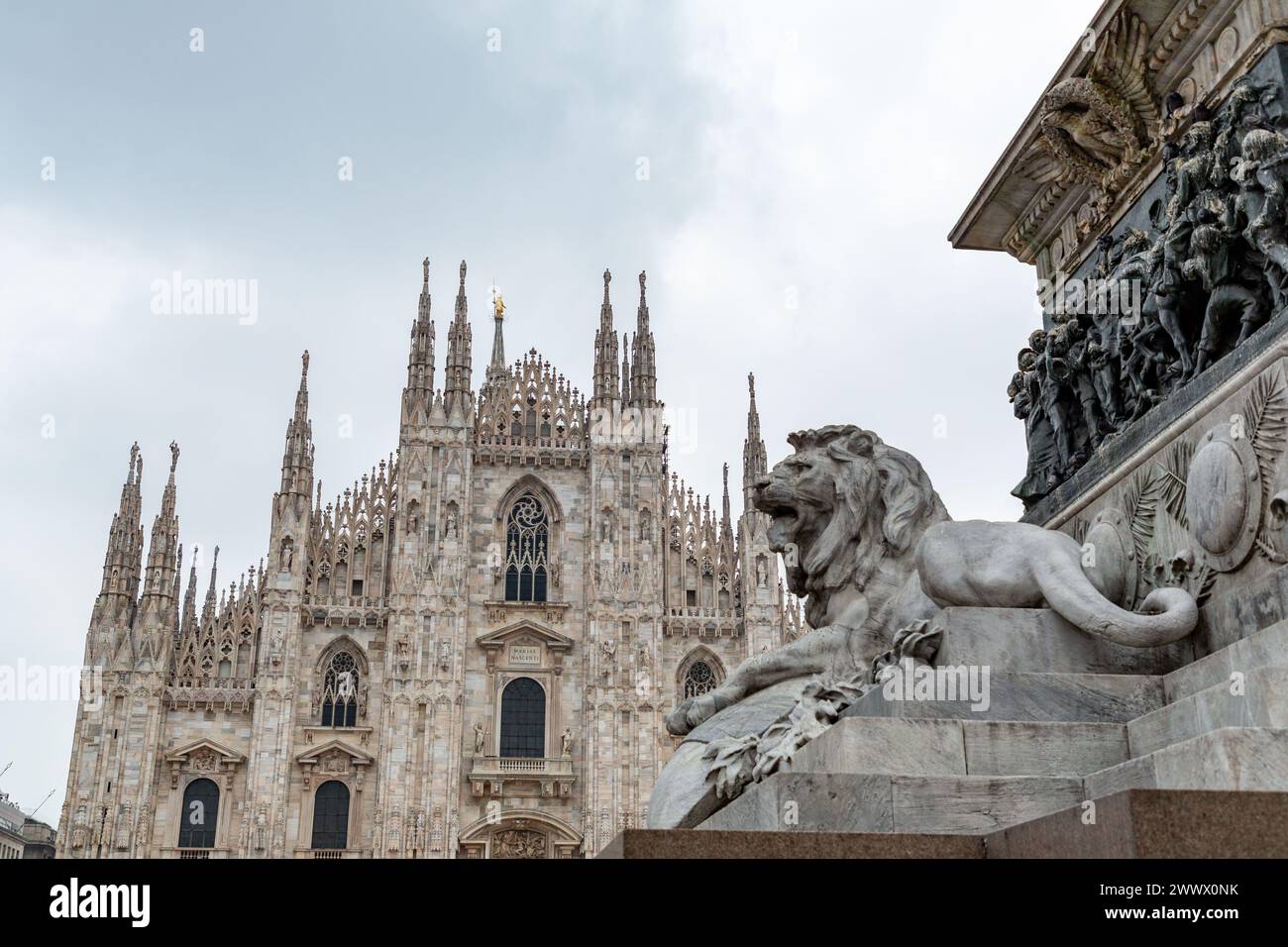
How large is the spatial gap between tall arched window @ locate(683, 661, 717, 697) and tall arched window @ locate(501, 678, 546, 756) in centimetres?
330

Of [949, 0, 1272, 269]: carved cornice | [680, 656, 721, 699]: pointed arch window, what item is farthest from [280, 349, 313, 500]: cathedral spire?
[949, 0, 1272, 269]: carved cornice

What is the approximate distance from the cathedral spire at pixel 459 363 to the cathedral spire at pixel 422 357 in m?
0.43

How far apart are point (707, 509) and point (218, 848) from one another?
13275mm

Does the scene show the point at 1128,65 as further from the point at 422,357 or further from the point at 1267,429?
the point at 422,357

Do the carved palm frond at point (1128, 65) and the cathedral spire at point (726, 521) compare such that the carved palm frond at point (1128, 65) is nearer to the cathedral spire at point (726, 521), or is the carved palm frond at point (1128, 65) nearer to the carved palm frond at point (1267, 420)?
the carved palm frond at point (1267, 420)

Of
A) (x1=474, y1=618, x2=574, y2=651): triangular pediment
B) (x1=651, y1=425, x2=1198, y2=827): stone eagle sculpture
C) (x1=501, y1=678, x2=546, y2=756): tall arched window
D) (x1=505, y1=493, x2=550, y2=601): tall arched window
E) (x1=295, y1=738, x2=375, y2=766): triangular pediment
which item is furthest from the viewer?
(x1=505, y1=493, x2=550, y2=601): tall arched window

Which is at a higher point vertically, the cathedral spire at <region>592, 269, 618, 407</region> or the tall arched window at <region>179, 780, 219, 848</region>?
the cathedral spire at <region>592, 269, 618, 407</region>

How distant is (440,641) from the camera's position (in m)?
28.9

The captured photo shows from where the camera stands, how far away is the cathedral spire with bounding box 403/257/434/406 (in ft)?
102

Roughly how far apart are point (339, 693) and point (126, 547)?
614 centimetres

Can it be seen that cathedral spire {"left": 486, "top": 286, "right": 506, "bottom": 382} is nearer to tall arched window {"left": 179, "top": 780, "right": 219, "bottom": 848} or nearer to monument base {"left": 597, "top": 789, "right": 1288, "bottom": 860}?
tall arched window {"left": 179, "top": 780, "right": 219, "bottom": 848}

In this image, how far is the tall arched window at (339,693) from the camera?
94.0 feet

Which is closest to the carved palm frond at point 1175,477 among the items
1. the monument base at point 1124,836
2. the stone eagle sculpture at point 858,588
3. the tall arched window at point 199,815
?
the stone eagle sculpture at point 858,588
